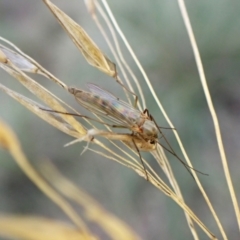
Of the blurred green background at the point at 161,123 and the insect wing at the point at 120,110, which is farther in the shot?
the blurred green background at the point at 161,123

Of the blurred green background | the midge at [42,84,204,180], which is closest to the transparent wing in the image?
the midge at [42,84,204,180]

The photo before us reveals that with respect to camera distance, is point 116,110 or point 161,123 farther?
point 161,123

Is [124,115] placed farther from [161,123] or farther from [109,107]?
[161,123]

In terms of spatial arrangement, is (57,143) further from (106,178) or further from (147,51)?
(147,51)

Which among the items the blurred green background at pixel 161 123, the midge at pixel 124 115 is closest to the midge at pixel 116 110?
the midge at pixel 124 115

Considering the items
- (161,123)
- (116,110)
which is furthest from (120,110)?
(161,123)

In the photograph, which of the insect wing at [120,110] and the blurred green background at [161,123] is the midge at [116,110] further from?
the blurred green background at [161,123]

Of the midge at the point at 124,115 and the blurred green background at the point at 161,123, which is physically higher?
the blurred green background at the point at 161,123

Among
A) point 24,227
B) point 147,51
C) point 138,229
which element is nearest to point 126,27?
point 147,51

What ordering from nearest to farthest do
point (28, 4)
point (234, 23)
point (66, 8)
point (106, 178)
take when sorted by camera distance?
point (234, 23)
point (106, 178)
point (66, 8)
point (28, 4)
